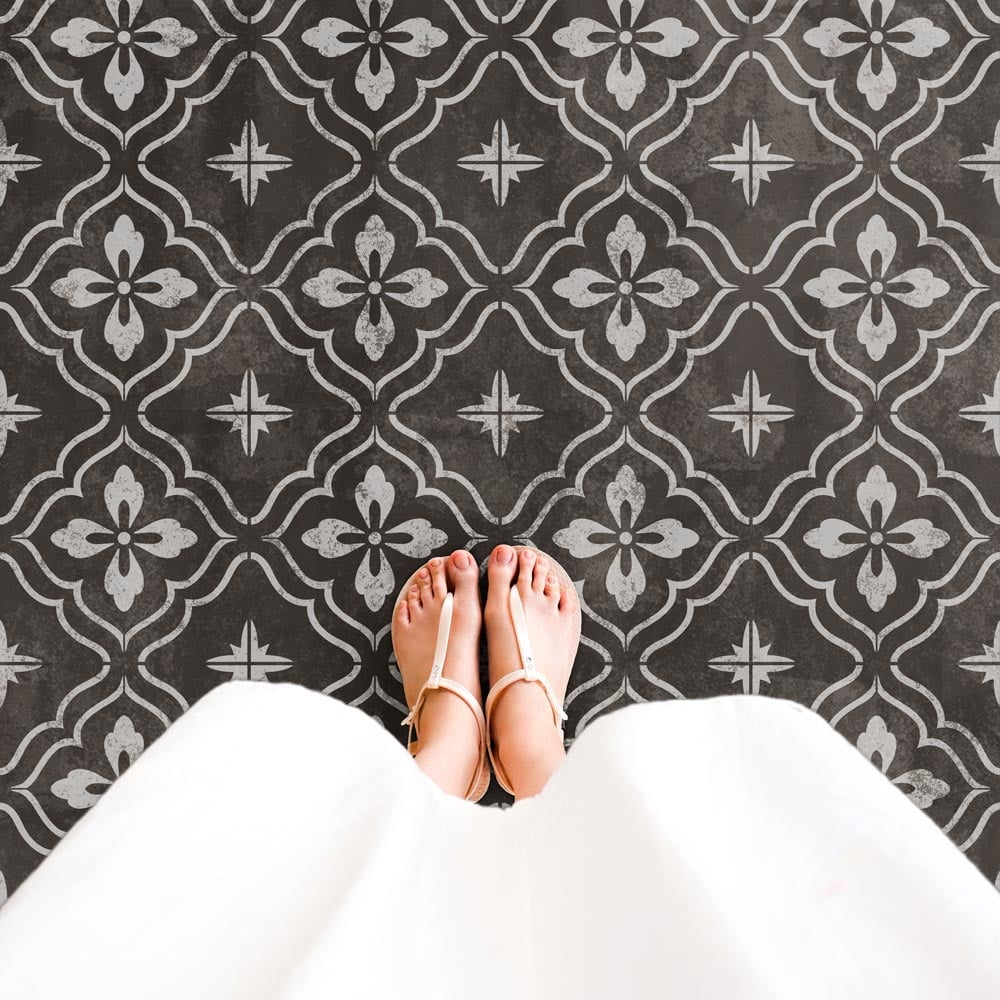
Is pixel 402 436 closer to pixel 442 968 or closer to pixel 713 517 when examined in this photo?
pixel 713 517

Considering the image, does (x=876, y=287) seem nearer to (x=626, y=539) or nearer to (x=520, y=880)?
(x=626, y=539)

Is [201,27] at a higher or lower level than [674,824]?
higher

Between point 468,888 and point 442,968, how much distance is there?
0.21 feet

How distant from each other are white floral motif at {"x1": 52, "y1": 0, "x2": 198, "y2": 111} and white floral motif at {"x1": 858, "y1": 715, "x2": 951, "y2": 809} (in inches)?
41.5

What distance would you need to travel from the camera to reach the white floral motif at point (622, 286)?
3.05 ft

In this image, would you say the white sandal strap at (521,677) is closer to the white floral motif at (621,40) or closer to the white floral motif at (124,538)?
the white floral motif at (124,538)

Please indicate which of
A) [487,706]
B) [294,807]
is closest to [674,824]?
[294,807]

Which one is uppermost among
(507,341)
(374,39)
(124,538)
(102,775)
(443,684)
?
(374,39)

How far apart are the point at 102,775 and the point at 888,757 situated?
33.8 inches

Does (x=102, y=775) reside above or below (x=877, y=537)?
below

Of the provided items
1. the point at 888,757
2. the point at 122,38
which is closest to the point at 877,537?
the point at 888,757

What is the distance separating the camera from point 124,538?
939mm

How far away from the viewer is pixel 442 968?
408mm

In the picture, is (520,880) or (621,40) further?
(621,40)
